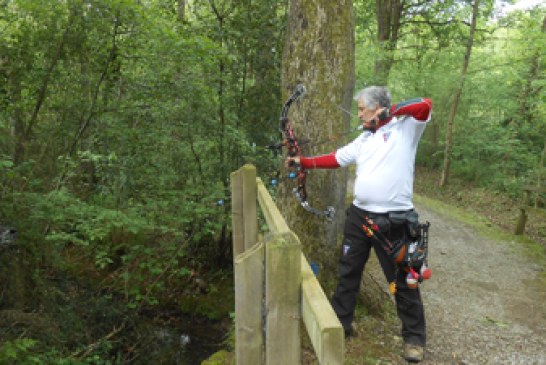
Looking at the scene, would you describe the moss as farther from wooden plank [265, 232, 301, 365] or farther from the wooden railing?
wooden plank [265, 232, 301, 365]

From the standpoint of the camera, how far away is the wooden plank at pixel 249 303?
69.3 inches

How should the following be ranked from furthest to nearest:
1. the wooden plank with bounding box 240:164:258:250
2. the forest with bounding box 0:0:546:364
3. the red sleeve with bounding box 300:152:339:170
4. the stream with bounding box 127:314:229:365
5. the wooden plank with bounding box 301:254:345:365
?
the stream with bounding box 127:314:229:365
the forest with bounding box 0:0:546:364
the red sleeve with bounding box 300:152:339:170
the wooden plank with bounding box 240:164:258:250
the wooden plank with bounding box 301:254:345:365

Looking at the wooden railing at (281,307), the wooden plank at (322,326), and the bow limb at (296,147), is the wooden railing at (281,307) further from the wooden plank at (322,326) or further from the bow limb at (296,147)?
the bow limb at (296,147)

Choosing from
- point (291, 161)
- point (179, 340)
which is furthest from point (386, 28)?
point (179, 340)

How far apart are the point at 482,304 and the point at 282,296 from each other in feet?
14.7

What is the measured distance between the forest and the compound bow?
0.10 meters

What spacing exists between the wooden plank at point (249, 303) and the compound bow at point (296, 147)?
5.68 ft

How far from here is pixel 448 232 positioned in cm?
868

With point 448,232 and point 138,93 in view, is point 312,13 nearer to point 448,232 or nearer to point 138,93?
point 138,93

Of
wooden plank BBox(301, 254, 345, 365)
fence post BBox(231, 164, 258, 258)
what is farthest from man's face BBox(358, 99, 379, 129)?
wooden plank BBox(301, 254, 345, 365)

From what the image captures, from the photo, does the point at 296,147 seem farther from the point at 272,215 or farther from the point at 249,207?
the point at 272,215

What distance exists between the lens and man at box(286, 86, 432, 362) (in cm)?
284

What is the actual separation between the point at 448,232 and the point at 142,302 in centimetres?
637

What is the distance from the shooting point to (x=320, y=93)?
3.53 m
